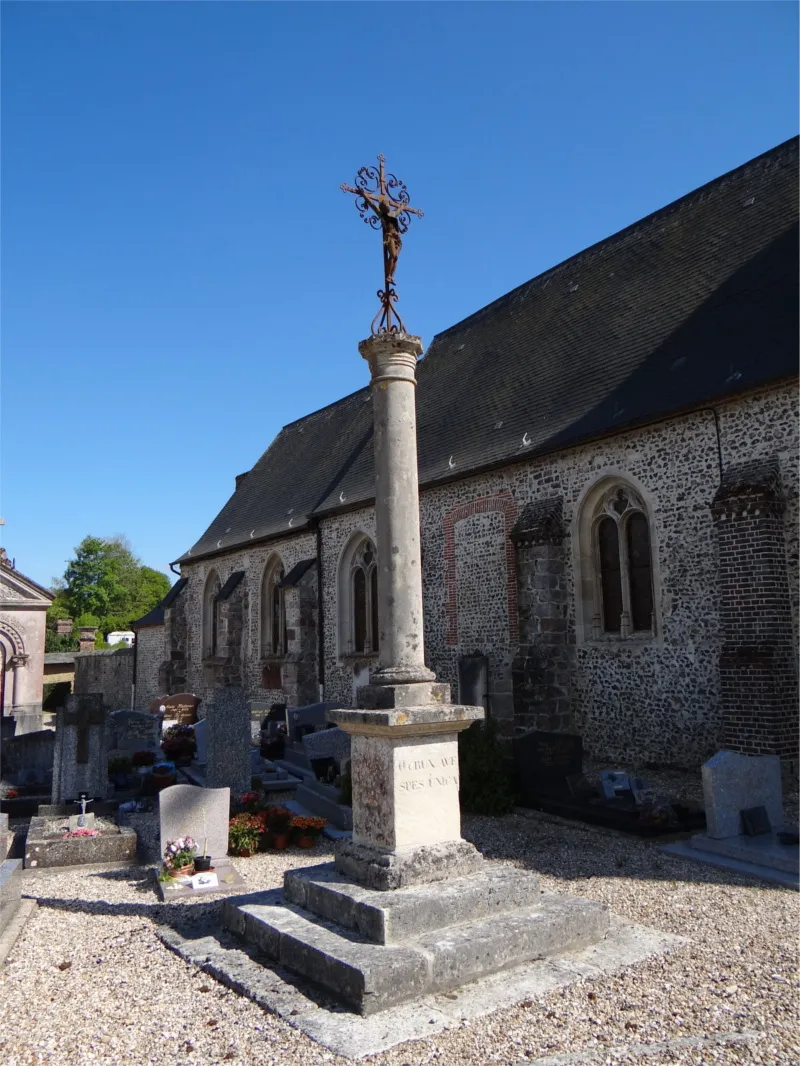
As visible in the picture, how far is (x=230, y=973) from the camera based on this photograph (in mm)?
4641

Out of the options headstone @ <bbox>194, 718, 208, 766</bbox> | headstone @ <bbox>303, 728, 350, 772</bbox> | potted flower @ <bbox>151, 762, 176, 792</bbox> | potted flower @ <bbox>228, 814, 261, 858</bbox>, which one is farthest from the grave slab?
headstone @ <bbox>194, 718, 208, 766</bbox>

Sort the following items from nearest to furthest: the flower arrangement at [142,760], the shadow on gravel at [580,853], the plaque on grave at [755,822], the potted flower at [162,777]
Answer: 1. the shadow on gravel at [580,853]
2. the plaque on grave at [755,822]
3. the potted flower at [162,777]
4. the flower arrangement at [142,760]

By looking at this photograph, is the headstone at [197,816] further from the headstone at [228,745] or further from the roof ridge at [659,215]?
the roof ridge at [659,215]

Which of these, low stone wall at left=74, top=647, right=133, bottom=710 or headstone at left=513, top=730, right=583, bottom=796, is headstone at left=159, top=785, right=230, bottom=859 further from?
low stone wall at left=74, top=647, right=133, bottom=710

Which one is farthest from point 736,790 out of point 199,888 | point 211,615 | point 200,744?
point 211,615

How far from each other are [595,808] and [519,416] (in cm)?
771

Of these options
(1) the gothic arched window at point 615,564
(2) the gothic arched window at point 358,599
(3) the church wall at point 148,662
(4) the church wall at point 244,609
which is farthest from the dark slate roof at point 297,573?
→ (3) the church wall at point 148,662

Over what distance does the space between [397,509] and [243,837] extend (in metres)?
4.18

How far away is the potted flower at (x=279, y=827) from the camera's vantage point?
8203 millimetres

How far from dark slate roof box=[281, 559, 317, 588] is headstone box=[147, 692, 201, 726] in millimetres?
3468

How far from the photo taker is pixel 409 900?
4.73 meters

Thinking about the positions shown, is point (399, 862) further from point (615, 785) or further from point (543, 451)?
point (543, 451)

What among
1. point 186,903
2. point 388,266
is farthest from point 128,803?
point 388,266

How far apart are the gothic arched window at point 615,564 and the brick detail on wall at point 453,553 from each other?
54.3 inches
